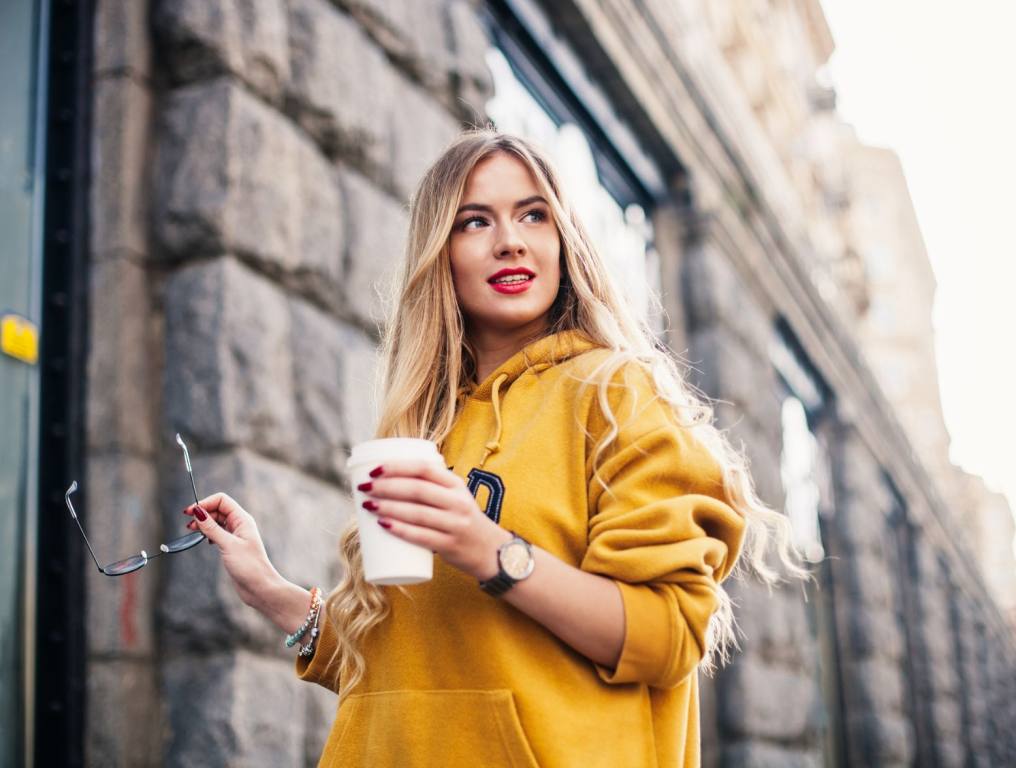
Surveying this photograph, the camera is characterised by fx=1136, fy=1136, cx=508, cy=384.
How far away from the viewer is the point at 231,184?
2678 millimetres

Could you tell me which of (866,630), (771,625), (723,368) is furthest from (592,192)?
(866,630)

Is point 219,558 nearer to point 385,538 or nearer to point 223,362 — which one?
point 223,362

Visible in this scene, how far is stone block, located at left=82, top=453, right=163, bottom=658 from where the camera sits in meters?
2.47

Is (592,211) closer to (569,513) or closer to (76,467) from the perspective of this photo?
(76,467)

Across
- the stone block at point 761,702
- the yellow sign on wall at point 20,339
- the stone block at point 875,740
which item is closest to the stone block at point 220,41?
the yellow sign on wall at point 20,339

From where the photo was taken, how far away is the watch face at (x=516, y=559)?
4.21 ft

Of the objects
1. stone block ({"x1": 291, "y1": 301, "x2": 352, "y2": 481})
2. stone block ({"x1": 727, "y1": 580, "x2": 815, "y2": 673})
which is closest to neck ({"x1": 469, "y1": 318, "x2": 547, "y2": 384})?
stone block ({"x1": 291, "y1": 301, "x2": 352, "y2": 481})

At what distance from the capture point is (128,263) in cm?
266

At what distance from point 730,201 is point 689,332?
1228mm

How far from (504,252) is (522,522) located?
44 cm

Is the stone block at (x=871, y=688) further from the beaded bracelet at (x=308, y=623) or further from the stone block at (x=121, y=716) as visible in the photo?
the beaded bracelet at (x=308, y=623)

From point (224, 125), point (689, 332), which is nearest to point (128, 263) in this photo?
point (224, 125)

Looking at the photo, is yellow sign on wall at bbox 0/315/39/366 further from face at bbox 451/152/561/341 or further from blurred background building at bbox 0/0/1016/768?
face at bbox 451/152/561/341

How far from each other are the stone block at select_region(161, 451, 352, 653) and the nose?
960mm
